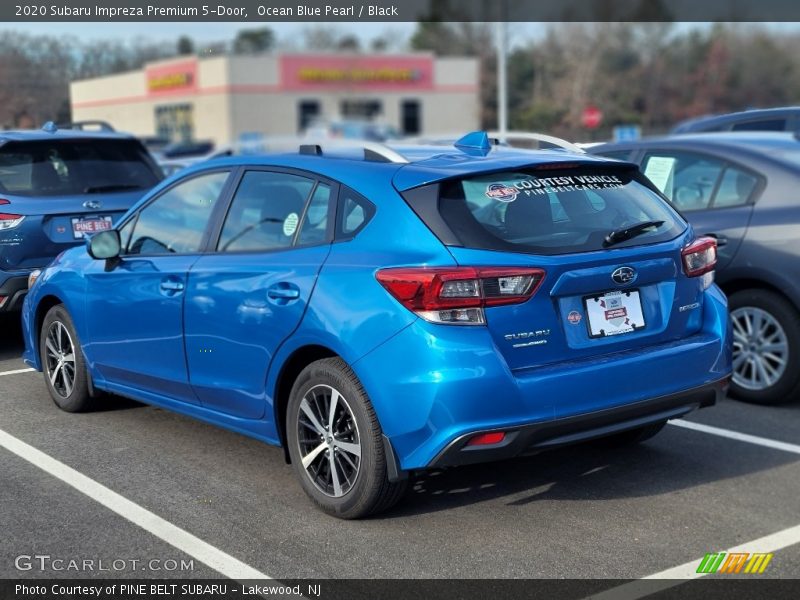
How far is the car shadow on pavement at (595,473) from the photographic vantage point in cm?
500

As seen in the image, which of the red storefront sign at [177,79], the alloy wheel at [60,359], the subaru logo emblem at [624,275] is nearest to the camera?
the subaru logo emblem at [624,275]

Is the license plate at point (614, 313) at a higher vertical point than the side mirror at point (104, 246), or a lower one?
lower

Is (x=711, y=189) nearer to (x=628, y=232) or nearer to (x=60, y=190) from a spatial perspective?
(x=628, y=232)

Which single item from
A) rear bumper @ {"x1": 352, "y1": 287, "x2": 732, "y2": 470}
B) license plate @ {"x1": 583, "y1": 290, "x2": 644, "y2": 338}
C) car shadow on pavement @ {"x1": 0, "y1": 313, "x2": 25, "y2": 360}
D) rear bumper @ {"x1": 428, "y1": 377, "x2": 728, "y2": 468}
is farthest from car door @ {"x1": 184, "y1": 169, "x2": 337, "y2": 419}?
car shadow on pavement @ {"x1": 0, "y1": 313, "x2": 25, "y2": 360}

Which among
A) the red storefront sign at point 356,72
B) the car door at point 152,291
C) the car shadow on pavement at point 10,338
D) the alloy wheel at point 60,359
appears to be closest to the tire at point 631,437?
the car door at point 152,291

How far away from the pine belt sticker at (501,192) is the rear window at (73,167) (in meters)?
4.92

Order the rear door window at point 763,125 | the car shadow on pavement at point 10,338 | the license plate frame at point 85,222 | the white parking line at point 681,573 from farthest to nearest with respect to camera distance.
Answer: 1. the rear door window at point 763,125
2. the car shadow on pavement at point 10,338
3. the license plate frame at point 85,222
4. the white parking line at point 681,573

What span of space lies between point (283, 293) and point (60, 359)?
2.46 meters

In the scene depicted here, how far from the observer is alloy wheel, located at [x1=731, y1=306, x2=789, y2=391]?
6699 mm

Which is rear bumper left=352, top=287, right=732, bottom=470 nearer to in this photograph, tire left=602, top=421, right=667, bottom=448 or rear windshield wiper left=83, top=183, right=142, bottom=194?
tire left=602, top=421, right=667, bottom=448

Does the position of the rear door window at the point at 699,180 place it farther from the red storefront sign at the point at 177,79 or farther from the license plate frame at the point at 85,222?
the red storefront sign at the point at 177,79

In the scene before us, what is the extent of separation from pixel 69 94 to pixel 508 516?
10.3 metres

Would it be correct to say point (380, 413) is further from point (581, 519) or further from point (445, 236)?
point (581, 519)

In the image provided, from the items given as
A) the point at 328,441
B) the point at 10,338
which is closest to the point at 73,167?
the point at 10,338
